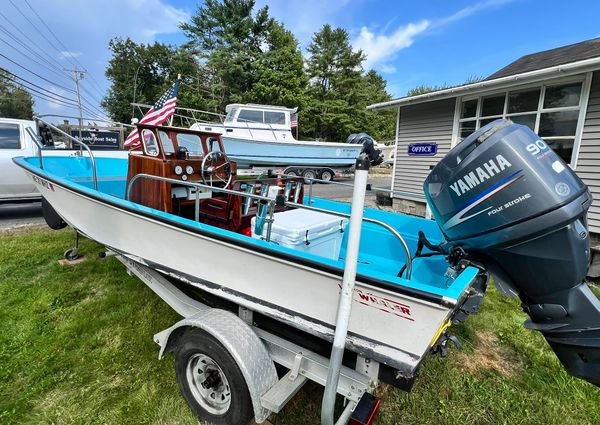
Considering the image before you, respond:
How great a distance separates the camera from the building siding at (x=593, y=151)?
5.11 metres

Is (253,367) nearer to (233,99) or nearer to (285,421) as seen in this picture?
(285,421)

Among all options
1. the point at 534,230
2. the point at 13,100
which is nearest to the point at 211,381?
the point at 534,230

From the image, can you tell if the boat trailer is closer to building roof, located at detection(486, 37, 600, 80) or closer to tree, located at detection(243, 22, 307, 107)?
building roof, located at detection(486, 37, 600, 80)

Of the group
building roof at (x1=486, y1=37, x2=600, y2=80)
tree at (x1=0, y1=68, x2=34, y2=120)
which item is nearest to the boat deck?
building roof at (x1=486, y1=37, x2=600, y2=80)

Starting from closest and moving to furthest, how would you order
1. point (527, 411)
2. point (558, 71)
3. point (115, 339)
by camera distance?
point (527, 411)
point (115, 339)
point (558, 71)

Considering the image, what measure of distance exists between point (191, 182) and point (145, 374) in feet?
5.45

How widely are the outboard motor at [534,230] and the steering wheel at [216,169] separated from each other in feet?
7.98

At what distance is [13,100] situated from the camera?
50438 mm

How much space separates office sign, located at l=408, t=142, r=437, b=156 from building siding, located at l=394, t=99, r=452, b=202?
87 mm

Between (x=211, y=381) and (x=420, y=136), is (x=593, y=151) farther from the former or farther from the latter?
(x=211, y=381)

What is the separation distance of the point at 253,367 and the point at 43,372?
5.84 feet

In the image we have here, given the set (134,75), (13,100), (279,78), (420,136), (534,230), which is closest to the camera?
(534,230)

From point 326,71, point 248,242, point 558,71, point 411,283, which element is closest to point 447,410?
point 411,283

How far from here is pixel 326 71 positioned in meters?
29.8
